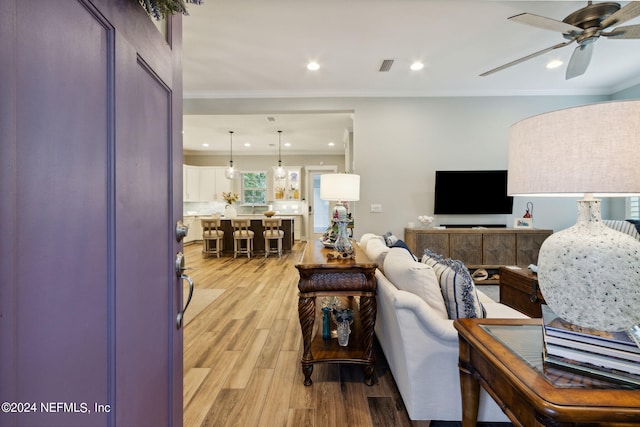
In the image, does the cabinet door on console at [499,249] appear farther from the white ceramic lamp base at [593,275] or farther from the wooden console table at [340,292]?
the white ceramic lamp base at [593,275]

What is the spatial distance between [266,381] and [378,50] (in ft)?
11.2

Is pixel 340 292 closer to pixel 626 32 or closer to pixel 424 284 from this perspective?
pixel 424 284

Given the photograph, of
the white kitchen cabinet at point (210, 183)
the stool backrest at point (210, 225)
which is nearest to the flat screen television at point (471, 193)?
the stool backrest at point (210, 225)

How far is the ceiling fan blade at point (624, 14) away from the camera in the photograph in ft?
6.12

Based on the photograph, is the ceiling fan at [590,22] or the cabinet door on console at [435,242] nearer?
the ceiling fan at [590,22]

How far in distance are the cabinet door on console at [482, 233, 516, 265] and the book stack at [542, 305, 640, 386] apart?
371cm

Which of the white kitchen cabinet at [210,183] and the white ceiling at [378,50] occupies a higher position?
the white ceiling at [378,50]

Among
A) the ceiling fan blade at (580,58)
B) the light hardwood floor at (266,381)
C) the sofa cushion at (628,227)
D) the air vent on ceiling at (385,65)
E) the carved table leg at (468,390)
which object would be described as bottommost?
the light hardwood floor at (266,381)

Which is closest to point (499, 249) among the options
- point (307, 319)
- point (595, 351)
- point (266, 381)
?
point (307, 319)

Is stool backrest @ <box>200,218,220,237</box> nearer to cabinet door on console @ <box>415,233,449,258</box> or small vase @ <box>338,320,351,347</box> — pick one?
cabinet door on console @ <box>415,233,449,258</box>

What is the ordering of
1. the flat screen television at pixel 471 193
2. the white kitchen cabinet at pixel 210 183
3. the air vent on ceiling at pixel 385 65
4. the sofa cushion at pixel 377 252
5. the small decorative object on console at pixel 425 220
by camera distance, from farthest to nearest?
1. the white kitchen cabinet at pixel 210 183
2. the flat screen television at pixel 471 193
3. the small decorative object on console at pixel 425 220
4. the air vent on ceiling at pixel 385 65
5. the sofa cushion at pixel 377 252

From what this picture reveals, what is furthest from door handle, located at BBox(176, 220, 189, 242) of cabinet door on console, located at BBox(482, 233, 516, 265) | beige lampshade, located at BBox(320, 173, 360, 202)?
cabinet door on console, located at BBox(482, 233, 516, 265)

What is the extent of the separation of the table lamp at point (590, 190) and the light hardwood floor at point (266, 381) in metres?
1.08

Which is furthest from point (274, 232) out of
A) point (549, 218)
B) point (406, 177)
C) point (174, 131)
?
point (174, 131)
